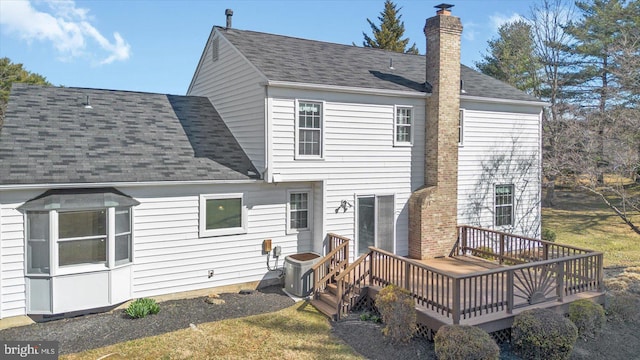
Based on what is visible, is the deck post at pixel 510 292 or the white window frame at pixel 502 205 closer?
the deck post at pixel 510 292

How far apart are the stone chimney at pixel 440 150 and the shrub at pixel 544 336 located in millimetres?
4770

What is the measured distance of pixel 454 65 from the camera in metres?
12.4

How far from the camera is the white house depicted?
858 cm

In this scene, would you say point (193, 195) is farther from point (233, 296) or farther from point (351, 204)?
point (351, 204)

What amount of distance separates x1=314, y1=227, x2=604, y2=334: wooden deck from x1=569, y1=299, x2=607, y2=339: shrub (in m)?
0.38

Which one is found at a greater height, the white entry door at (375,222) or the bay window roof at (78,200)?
the bay window roof at (78,200)

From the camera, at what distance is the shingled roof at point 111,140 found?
8984 millimetres

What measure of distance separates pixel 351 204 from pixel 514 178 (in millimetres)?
6909

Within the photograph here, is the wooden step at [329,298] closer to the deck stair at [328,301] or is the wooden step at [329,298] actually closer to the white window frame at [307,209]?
the deck stair at [328,301]

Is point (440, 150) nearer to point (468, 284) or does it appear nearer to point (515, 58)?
point (468, 284)

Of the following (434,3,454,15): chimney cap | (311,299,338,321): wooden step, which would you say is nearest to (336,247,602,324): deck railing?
(311,299,338,321): wooden step

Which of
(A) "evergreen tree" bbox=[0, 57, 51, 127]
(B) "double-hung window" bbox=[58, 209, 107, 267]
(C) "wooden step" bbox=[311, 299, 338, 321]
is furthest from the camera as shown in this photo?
(A) "evergreen tree" bbox=[0, 57, 51, 127]

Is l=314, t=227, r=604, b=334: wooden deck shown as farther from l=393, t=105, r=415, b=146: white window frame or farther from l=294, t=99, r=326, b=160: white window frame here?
l=393, t=105, r=415, b=146: white window frame

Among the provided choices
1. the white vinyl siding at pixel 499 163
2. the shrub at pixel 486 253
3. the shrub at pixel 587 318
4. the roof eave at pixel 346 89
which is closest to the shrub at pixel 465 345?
the shrub at pixel 587 318
